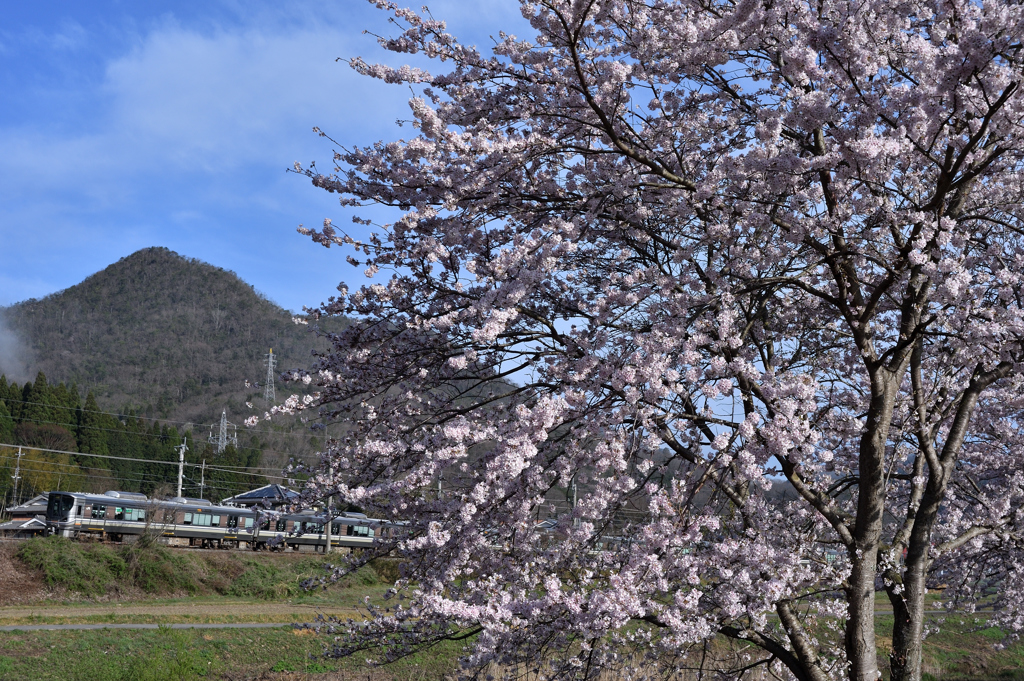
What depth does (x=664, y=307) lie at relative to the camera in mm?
4695

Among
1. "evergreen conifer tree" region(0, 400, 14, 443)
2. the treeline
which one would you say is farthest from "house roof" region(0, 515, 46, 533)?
"evergreen conifer tree" region(0, 400, 14, 443)

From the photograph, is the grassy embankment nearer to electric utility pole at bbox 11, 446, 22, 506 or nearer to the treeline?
electric utility pole at bbox 11, 446, 22, 506

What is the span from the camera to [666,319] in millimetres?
4629

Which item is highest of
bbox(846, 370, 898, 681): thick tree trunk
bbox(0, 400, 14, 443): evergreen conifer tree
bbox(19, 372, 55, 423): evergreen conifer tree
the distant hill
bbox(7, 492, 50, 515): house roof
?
the distant hill

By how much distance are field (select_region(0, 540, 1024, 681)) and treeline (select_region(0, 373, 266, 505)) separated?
2365cm

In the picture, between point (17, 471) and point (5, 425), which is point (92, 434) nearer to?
point (5, 425)

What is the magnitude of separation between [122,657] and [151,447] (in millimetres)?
53461

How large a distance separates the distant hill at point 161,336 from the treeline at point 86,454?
36.8m

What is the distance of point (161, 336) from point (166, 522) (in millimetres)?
125716

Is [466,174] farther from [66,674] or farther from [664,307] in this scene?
[66,674]

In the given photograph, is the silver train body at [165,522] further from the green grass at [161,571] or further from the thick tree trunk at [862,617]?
the thick tree trunk at [862,617]

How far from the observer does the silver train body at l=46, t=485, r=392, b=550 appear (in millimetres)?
32750

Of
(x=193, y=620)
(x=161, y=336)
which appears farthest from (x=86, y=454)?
(x=161, y=336)

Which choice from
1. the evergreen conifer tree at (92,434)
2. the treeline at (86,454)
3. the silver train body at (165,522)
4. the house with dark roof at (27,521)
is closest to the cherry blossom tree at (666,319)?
the silver train body at (165,522)
